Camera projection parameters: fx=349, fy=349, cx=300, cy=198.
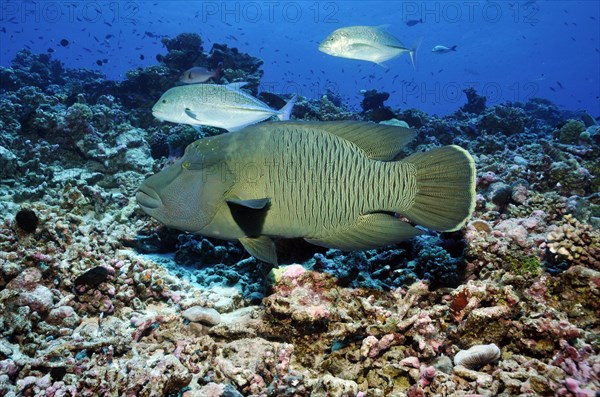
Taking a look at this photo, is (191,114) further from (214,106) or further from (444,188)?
(444,188)

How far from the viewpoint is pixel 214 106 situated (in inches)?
200

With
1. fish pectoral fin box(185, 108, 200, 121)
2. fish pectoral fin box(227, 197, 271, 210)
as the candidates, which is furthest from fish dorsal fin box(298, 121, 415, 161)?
fish pectoral fin box(185, 108, 200, 121)

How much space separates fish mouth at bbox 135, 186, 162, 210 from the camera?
2.63 meters

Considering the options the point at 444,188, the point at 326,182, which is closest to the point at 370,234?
the point at 326,182

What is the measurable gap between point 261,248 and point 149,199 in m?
0.92

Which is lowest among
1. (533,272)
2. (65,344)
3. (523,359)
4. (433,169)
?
(65,344)

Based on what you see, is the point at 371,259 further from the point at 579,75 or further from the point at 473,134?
the point at 579,75

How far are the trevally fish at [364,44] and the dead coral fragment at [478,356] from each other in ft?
20.8

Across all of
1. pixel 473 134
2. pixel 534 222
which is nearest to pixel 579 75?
pixel 473 134

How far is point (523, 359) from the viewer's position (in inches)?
88.0

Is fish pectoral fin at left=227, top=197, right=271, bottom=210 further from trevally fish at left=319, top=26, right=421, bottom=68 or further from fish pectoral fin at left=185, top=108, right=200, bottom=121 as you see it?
trevally fish at left=319, top=26, right=421, bottom=68

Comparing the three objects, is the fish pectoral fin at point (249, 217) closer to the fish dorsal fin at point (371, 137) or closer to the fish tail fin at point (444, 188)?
the fish dorsal fin at point (371, 137)

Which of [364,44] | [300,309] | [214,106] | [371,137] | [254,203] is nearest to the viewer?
[254,203]

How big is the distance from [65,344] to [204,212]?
158 centimetres
